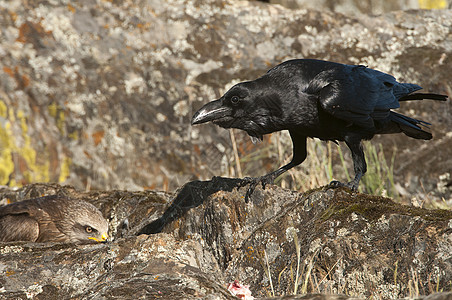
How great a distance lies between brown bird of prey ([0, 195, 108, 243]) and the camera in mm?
4832

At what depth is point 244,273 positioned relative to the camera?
153 inches

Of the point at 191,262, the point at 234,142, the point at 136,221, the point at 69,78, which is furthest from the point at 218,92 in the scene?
the point at 191,262

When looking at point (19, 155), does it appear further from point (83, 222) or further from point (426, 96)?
point (426, 96)

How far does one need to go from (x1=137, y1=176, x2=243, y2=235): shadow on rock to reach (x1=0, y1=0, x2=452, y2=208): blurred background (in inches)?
75.4

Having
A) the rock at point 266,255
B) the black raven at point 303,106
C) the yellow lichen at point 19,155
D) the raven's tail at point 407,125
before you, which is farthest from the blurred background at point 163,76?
the rock at point 266,255

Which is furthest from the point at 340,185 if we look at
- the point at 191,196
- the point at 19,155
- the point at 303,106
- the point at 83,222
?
the point at 19,155

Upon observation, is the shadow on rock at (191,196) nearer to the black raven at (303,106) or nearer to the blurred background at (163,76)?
the black raven at (303,106)

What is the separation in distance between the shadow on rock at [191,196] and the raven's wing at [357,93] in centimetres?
95

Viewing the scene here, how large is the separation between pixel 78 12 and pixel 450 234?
5.90 m

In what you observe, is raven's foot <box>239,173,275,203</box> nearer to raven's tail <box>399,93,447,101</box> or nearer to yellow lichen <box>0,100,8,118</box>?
raven's tail <box>399,93,447,101</box>

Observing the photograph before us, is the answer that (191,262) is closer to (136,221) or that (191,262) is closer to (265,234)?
(265,234)

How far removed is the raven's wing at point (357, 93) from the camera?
14.3 feet

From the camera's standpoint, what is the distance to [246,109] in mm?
4438

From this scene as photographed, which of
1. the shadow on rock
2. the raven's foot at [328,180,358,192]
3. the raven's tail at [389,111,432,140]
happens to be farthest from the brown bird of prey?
the raven's tail at [389,111,432,140]
